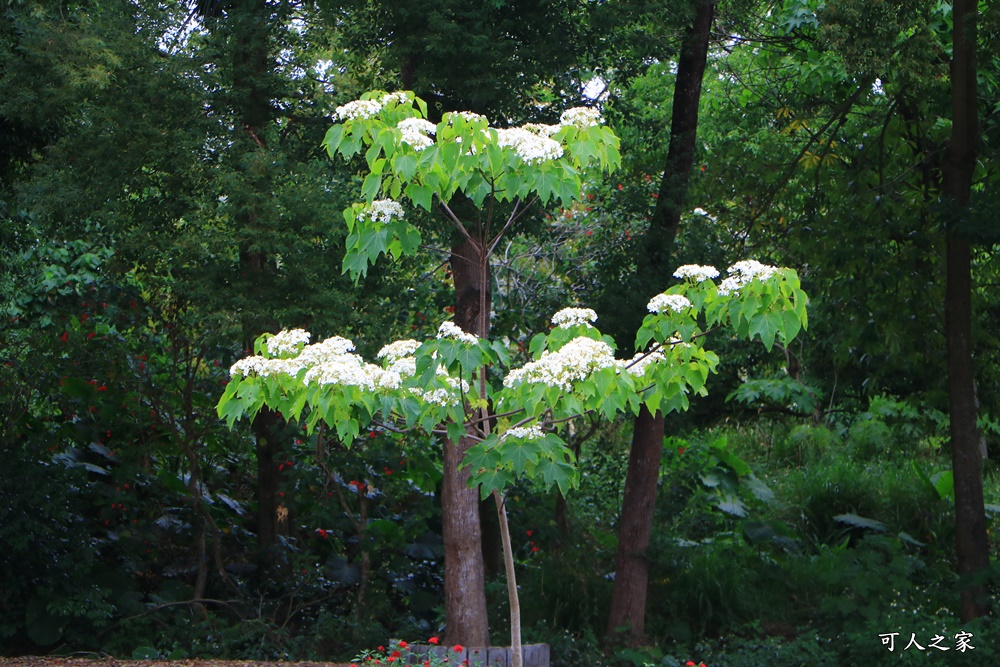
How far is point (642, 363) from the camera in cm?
438

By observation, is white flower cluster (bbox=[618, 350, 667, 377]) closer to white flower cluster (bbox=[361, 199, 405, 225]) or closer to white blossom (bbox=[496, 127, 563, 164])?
white blossom (bbox=[496, 127, 563, 164])

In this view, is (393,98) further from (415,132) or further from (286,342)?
(286,342)

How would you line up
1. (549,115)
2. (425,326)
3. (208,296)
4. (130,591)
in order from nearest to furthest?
(208,296) < (549,115) < (130,591) < (425,326)

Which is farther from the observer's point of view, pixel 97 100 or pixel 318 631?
pixel 318 631

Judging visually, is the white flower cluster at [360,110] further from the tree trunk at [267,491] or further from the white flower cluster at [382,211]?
the tree trunk at [267,491]

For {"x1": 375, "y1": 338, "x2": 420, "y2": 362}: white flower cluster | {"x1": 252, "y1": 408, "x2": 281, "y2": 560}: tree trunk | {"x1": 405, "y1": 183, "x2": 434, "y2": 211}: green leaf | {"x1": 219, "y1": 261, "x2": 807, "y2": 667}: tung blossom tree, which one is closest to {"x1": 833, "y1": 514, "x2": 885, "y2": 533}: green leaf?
{"x1": 252, "y1": 408, "x2": 281, "y2": 560}: tree trunk

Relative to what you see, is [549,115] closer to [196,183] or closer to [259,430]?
[196,183]

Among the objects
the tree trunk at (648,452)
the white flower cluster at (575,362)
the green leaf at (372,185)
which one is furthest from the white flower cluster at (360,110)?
the tree trunk at (648,452)

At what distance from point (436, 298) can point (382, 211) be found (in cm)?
564

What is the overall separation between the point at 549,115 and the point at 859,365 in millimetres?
4201

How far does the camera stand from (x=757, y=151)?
986cm

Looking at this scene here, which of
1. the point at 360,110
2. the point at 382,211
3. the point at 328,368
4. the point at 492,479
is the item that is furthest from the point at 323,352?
the point at 360,110

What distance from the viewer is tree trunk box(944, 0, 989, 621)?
8305mm

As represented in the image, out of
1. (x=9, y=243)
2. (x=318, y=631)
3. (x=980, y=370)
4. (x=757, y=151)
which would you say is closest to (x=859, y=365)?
(x=980, y=370)
